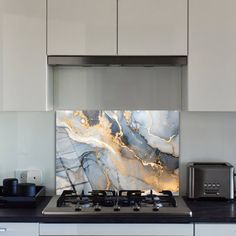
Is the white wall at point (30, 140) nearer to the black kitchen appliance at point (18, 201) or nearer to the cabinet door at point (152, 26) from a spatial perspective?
the black kitchen appliance at point (18, 201)

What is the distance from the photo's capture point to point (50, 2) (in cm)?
267

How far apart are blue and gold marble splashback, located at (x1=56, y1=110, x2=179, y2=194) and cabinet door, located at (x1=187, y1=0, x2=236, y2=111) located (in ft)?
1.40

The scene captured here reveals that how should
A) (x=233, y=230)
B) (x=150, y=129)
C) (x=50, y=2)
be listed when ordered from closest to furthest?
(x=233, y=230) < (x=50, y=2) < (x=150, y=129)

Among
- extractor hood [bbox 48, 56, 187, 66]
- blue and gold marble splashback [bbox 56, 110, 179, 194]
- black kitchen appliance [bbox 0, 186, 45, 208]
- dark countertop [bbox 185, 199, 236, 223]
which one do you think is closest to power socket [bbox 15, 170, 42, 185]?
blue and gold marble splashback [bbox 56, 110, 179, 194]

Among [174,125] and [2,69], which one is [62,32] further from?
[174,125]

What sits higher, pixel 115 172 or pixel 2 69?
pixel 2 69

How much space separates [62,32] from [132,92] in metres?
0.66

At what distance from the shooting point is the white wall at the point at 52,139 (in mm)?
3027

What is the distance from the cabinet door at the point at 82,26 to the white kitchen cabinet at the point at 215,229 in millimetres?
1131

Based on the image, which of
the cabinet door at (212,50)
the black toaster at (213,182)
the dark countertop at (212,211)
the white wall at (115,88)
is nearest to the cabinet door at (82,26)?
the white wall at (115,88)

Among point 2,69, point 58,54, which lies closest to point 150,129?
point 58,54

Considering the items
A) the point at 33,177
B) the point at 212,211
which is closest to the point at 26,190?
the point at 33,177

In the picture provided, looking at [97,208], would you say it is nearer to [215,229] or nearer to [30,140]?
[215,229]

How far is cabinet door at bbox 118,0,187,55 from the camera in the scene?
Result: 8.74 ft
